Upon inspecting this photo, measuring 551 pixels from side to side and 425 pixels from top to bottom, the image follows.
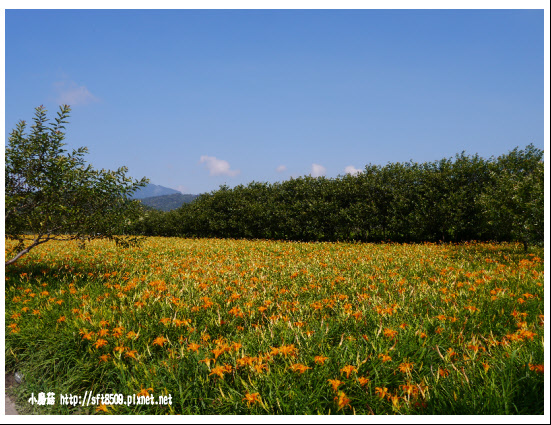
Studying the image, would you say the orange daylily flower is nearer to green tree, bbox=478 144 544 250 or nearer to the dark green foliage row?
green tree, bbox=478 144 544 250

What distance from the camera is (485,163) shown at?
16734 mm

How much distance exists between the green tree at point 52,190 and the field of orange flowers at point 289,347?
1024 millimetres

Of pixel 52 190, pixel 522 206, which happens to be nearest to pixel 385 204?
pixel 522 206

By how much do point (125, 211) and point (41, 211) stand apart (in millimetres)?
1468

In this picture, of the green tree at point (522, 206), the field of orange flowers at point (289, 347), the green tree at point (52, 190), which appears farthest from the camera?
the green tree at point (522, 206)

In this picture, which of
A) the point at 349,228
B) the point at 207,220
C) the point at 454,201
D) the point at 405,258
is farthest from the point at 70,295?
the point at 207,220

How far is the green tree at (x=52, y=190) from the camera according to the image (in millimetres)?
6121

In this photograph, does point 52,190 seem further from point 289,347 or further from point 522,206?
point 522,206

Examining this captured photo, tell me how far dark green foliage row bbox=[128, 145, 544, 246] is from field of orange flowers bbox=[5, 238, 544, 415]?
403 inches

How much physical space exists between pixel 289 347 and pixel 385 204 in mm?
15931

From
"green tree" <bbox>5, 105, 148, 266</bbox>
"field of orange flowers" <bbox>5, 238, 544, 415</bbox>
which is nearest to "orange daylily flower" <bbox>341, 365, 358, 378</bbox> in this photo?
"field of orange flowers" <bbox>5, 238, 544, 415</bbox>

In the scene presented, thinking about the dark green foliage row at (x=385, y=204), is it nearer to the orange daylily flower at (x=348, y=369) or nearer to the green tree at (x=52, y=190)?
the green tree at (x=52, y=190)

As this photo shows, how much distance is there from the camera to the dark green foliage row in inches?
642

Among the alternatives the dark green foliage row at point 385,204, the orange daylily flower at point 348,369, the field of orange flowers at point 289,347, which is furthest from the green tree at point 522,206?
the orange daylily flower at point 348,369
